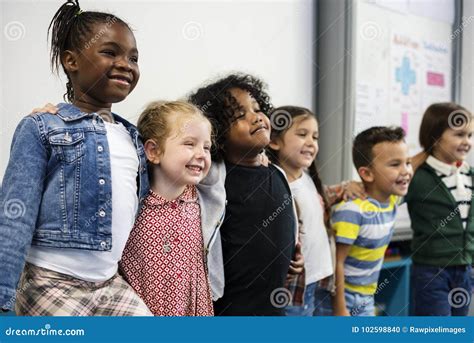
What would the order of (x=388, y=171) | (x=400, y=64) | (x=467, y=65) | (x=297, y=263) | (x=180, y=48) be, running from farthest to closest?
(x=467, y=65) → (x=400, y=64) → (x=388, y=171) → (x=180, y=48) → (x=297, y=263)

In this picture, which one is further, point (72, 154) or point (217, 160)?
point (217, 160)

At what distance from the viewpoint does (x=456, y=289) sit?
6.73ft

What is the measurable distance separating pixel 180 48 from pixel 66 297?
2.75ft

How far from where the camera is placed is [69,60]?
133 cm

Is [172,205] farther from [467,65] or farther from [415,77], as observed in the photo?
[467,65]

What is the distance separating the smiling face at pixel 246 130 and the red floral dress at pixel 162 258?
25 centimetres

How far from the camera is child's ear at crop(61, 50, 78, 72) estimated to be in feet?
4.33

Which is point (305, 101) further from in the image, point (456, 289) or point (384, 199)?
point (456, 289)

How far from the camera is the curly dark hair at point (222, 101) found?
1.55 meters

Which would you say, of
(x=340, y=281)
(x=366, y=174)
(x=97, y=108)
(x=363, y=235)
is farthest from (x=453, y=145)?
(x=97, y=108)

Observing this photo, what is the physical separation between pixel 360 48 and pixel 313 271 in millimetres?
1062

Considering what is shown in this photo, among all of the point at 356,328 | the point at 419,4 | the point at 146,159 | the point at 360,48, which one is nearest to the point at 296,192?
the point at 356,328

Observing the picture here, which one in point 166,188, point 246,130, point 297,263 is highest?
point 246,130

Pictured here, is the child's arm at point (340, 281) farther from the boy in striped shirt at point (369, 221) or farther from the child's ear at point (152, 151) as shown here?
the child's ear at point (152, 151)
